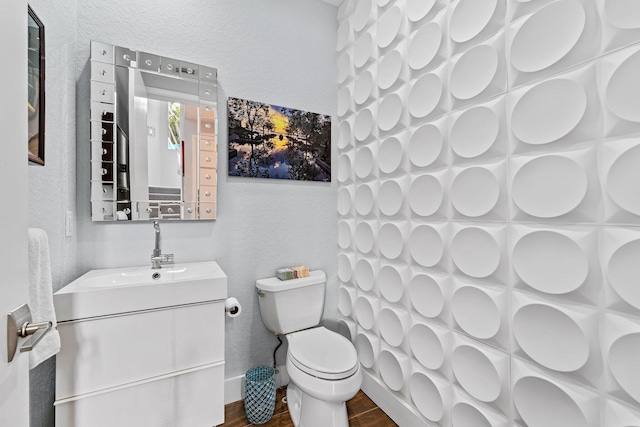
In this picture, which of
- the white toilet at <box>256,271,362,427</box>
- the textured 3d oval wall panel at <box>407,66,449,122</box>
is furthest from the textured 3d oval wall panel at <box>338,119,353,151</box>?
the white toilet at <box>256,271,362,427</box>

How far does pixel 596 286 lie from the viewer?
0.83m

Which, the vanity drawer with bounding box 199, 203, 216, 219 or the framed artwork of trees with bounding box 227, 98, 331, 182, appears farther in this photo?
the framed artwork of trees with bounding box 227, 98, 331, 182

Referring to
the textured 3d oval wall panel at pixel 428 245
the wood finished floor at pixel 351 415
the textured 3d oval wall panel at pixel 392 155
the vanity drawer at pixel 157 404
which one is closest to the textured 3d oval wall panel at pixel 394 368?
the wood finished floor at pixel 351 415

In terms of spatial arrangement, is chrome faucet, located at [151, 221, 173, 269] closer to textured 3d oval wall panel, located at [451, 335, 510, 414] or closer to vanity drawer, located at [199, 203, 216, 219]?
vanity drawer, located at [199, 203, 216, 219]

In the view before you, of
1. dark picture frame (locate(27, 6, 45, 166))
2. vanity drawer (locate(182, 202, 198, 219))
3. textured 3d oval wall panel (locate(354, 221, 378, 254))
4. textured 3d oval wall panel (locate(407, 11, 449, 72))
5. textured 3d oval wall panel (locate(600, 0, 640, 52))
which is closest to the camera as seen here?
textured 3d oval wall panel (locate(600, 0, 640, 52))

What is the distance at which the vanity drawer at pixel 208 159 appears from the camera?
1.67m

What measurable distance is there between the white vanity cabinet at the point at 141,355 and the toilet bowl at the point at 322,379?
0.39 m

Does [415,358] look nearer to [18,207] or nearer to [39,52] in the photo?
[18,207]

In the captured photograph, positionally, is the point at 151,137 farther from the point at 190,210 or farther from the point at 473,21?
the point at 473,21

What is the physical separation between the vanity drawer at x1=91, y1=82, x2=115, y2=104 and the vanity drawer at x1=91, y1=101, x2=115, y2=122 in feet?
0.07

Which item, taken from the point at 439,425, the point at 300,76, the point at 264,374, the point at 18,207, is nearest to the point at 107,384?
the point at 264,374

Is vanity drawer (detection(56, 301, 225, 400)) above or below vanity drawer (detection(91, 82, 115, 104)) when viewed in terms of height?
below

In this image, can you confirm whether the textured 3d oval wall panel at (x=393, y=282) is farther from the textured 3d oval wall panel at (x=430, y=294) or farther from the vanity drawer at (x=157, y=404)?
the vanity drawer at (x=157, y=404)

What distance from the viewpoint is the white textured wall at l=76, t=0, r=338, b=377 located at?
1469 mm
